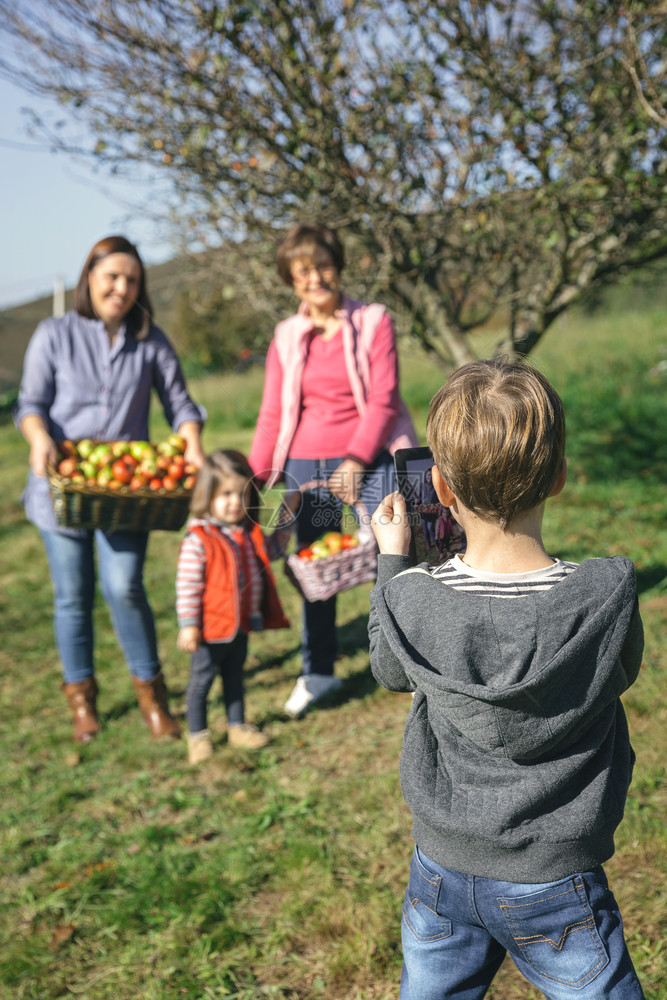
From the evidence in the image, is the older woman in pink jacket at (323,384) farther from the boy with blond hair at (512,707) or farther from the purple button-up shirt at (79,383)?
the boy with blond hair at (512,707)

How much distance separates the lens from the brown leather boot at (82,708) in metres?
3.79

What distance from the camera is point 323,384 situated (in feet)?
10.8

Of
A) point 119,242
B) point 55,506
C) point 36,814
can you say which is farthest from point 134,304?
point 36,814

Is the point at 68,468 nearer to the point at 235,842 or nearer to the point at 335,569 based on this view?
the point at 335,569

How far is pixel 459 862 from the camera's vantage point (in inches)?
53.6

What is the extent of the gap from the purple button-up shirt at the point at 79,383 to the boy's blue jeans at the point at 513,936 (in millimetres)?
2558

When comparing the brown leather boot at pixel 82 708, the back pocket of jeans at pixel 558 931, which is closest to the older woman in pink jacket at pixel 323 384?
the brown leather boot at pixel 82 708

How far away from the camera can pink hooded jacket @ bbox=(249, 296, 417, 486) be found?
10.6 ft

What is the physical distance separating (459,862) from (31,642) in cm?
449

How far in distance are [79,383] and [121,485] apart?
532mm

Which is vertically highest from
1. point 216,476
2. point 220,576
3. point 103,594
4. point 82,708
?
point 216,476

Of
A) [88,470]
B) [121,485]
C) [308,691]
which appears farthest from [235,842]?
[88,470]

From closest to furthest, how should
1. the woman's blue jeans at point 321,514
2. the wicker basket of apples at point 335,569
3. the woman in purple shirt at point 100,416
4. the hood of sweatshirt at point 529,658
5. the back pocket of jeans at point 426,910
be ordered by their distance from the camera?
the hood of sweatshirt at point 529,658
the back pocket of jeans at point 426,910
the woman's blue jeans at point 321,514
the wicker basket of apples at point 335,569
the woman in purple shirt at point 100,416

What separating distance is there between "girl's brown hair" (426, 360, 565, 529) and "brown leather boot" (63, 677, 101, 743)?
2.94 m
